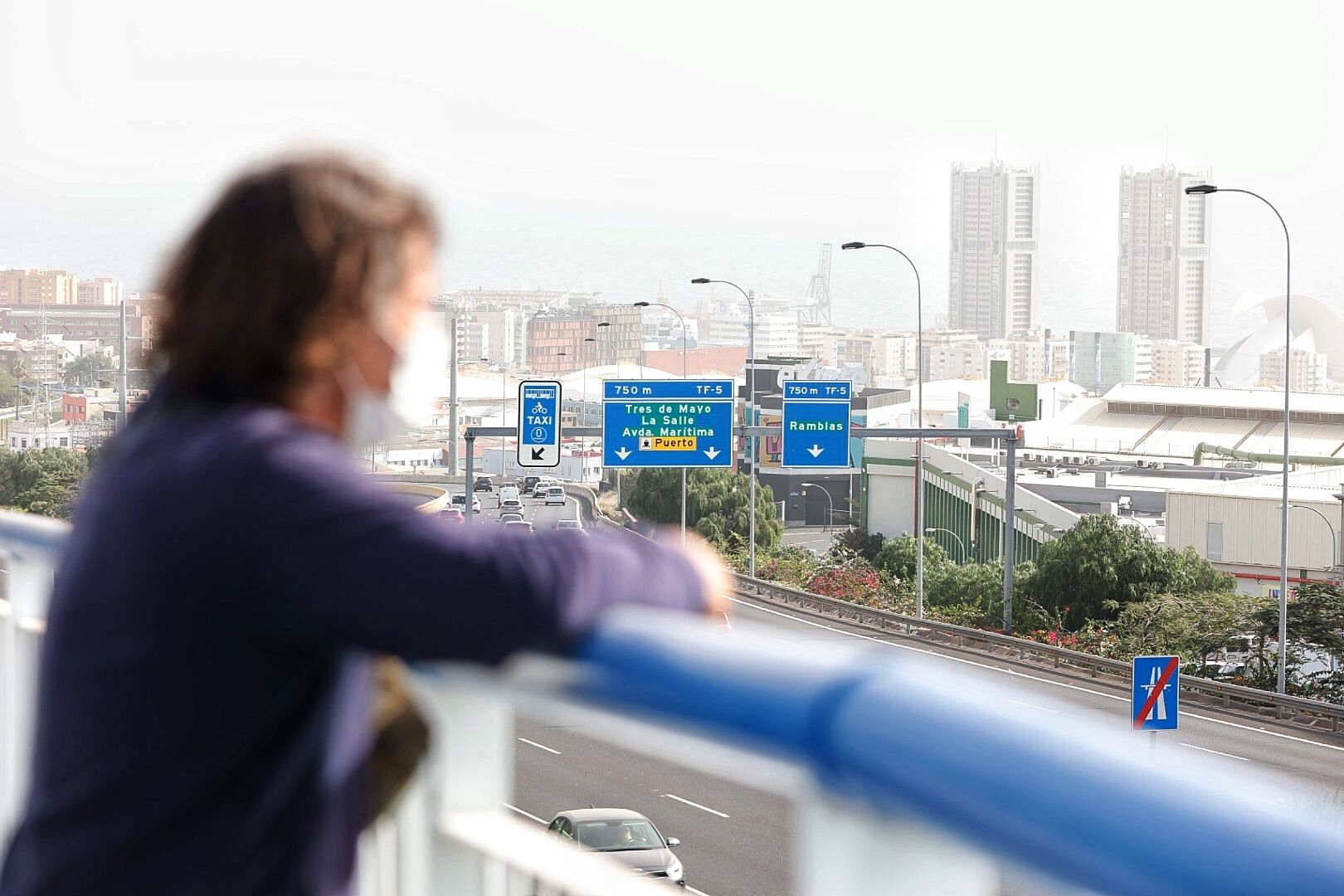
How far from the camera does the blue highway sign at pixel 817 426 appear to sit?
32969mm

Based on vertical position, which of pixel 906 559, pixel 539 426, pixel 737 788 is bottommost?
pixel 906 559

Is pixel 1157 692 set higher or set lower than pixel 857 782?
lower

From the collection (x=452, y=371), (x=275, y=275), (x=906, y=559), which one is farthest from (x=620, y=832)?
(x=906, y=559)

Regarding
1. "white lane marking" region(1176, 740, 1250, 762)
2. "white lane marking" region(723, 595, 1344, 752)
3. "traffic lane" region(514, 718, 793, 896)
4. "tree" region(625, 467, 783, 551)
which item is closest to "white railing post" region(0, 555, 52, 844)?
"traffic lane" region(514, 718, 793, 896)

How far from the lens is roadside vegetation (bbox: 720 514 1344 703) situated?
3006 centimetres

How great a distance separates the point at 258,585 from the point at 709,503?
62778 millimetres

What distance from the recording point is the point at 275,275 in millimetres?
1459

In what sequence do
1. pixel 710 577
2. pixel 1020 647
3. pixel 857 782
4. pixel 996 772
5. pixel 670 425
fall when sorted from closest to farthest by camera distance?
pixel 996 772 → pixel 857 782 → pixel 710 577 → pixel 1020 647 → pixel 670 425

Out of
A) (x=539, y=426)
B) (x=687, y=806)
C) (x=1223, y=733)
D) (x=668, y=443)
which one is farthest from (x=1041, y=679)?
(x=687, y=806)

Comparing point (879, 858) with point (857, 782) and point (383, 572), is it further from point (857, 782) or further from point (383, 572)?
point (383, 572)

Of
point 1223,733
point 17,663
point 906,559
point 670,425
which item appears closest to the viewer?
point 17,663

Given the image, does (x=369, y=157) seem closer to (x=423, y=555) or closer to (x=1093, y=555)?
(x=423, y=555)

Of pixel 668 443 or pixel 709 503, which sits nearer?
pixel 668 443

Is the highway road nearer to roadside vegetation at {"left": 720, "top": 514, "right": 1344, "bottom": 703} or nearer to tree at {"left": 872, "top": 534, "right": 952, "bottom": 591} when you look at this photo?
roadside vegetation at {"left": 720, "top": 514, "right": 1344, "bottom": 703}
